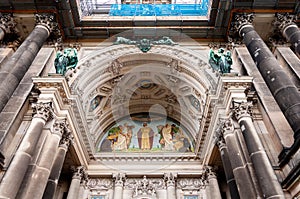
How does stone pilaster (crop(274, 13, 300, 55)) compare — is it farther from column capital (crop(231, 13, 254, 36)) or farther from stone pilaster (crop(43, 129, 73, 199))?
stone pilaster (crop(43, 129, 73, 199))

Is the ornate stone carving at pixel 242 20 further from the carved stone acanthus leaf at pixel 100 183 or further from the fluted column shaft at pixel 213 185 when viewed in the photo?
the carved stone acanthus leaf at pixel 100 183

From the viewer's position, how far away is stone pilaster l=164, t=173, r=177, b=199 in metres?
10.1

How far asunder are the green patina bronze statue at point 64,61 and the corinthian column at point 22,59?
2.82 ft

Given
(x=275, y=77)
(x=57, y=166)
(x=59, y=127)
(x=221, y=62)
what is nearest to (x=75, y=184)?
(x=57, y=166)

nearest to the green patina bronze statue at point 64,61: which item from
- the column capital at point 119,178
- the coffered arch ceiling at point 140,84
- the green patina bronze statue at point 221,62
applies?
the coffered arch ceiling at point 140,84

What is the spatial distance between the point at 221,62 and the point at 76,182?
23.8 feet

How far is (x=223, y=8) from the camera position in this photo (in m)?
10.7

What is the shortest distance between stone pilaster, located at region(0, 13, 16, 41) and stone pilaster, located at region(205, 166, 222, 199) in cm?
994

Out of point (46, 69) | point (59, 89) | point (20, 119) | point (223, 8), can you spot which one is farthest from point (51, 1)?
point (223, 8)

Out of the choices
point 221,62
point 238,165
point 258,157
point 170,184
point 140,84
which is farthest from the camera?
point 140,84

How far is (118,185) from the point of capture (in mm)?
10344

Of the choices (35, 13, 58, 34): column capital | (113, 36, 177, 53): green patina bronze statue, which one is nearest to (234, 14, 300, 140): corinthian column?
(113, 36, 177, 53): green patina bronze statue

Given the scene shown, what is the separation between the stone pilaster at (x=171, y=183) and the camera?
10.1m

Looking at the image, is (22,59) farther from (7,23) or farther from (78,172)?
(78,172)
